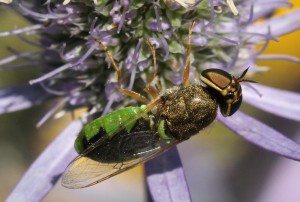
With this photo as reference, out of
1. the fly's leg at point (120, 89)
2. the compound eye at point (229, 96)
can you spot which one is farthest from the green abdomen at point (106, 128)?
the compound eye at point (229, 96)

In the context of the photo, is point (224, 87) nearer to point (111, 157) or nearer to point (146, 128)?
point (146, 128)

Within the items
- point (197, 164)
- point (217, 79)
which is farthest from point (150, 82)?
point (197, 164)

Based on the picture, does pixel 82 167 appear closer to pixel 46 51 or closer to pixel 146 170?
pixel 146 170

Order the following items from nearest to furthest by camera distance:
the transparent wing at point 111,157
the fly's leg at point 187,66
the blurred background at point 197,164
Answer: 1. the transparent wing at point 111,157
2. the fly's leg at point 187,66
3. the blurred background at point 197,164

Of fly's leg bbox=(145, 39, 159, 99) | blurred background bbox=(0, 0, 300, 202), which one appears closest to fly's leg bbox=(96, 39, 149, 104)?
fly's leg bbox=(145, 39, 159, 99)

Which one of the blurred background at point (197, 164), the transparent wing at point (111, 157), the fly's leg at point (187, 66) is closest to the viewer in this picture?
the transparent wing at point (111, 157)

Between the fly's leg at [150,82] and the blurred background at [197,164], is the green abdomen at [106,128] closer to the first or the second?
the fly's leg at [150,82]

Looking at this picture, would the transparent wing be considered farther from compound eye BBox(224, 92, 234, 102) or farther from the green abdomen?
compound eye BBox(224, 92, 234, 102)

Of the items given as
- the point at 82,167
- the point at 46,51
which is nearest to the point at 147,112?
the point at 82,167
